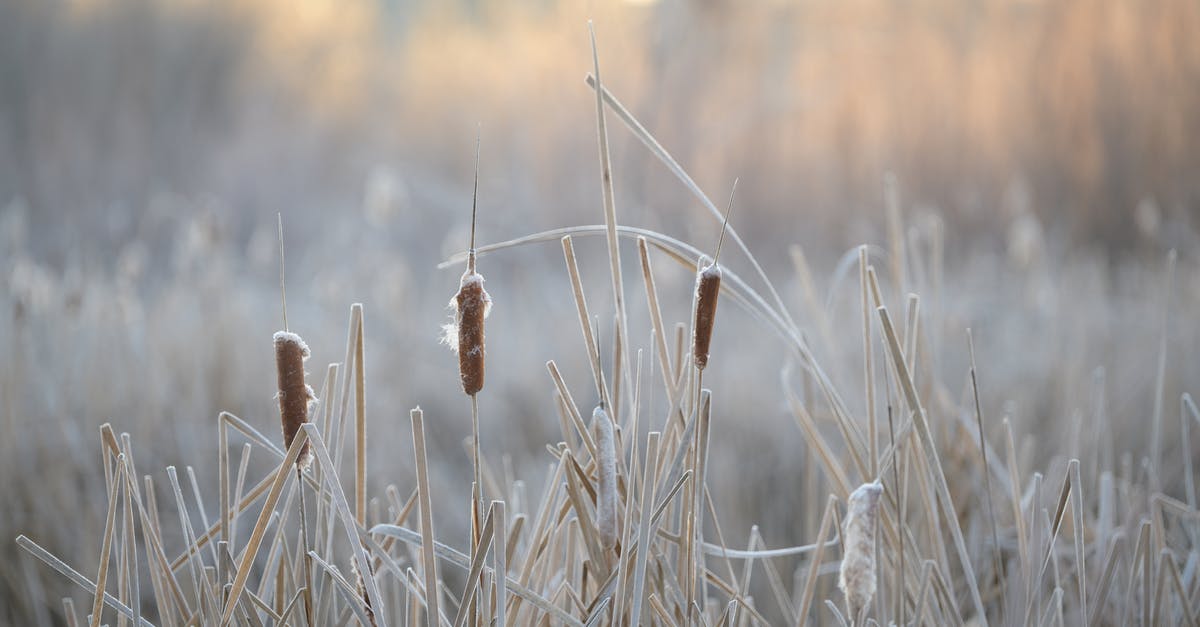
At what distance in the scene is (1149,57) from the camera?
3008 millimetres

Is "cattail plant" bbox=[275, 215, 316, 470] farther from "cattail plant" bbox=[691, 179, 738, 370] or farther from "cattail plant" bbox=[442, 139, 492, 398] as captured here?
"cattail plant" bbox=[691, 179, 738, 370]

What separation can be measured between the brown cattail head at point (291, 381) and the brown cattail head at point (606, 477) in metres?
0.14

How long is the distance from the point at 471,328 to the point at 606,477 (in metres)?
0.10

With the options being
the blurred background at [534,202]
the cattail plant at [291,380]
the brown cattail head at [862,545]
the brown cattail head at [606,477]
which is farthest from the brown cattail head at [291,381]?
the blurred background at [534,202]

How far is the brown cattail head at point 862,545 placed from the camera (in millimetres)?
385

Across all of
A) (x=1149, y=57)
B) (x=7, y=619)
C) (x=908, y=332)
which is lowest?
(x=7, y=619)

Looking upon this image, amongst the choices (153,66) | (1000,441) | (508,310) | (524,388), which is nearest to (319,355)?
(524,388)

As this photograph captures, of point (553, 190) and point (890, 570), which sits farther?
point (553, 190)

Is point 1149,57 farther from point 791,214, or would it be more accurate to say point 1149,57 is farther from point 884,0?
point 791,214

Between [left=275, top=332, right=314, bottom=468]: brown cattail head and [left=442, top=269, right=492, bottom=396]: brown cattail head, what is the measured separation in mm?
81

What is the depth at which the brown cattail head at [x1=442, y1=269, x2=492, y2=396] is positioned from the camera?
14.9 inches

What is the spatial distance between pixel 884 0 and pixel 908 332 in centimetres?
350

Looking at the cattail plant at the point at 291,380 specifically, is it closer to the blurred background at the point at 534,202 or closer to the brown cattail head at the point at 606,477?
the brown cattail head at the point at 606,477

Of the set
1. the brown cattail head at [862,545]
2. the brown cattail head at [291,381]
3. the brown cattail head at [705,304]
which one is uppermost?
the brown cattail head at [705,304]
